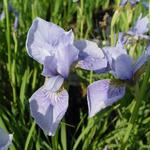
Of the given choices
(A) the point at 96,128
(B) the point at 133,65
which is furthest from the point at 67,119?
(B) the point at 133,65

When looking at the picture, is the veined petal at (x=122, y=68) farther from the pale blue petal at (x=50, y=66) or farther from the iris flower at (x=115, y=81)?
the pale blue petal at (x=50, y=66)

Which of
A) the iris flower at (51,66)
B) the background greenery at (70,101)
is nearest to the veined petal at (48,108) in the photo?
the iris flower at (51,66)

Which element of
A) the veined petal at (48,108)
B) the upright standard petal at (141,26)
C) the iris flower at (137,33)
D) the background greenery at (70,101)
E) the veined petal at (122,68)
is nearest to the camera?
the veined petal at (48,108)

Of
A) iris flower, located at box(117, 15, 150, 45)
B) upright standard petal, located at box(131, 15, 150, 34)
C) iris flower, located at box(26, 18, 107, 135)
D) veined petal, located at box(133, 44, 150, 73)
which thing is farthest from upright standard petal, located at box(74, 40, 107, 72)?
upright standard petal, located at box(131, 15, 150, 34)

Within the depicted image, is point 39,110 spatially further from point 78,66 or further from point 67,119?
point 67,119

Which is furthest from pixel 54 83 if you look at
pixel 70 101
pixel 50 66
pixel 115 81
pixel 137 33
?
pixel 70 101
